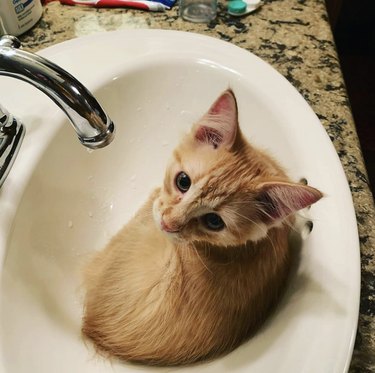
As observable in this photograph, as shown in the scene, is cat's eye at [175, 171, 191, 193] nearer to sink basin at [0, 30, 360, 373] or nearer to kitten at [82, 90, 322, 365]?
kitten at [82, 90, 322, 365]

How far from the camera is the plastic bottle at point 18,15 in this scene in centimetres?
98

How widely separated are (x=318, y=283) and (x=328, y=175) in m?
0.20

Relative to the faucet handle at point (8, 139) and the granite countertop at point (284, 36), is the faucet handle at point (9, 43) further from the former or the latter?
the granite countertop at point (284, 36)

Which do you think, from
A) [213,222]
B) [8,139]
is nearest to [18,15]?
[8,139]

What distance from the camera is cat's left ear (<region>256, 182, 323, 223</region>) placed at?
23.1 inches

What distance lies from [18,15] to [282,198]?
0.74 m

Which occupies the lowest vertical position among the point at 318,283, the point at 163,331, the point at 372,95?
the point at 372,95

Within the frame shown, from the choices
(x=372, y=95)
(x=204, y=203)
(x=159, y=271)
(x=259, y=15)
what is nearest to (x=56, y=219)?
(x=159, y=271)

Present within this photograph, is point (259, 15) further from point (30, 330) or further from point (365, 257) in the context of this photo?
point (30, 330)

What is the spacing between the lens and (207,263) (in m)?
0.80

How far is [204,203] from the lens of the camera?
0.71 meters

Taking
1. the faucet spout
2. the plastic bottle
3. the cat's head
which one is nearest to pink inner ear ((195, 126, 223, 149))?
the cat's head

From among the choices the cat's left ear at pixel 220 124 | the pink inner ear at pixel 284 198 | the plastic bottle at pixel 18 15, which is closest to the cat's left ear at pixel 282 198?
the pink inner ear at pixel 284 198

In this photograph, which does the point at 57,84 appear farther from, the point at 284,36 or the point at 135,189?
the point at 284,36
